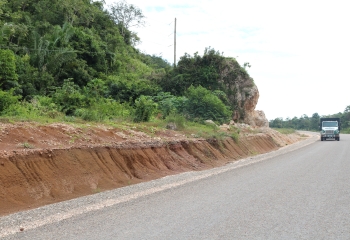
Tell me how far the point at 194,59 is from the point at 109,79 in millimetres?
10301

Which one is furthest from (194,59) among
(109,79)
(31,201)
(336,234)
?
(336,234)

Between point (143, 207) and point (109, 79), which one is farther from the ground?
point (109, 79)

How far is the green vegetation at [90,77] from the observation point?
2370 cm

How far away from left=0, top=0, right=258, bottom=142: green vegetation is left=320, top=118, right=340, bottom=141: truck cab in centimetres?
1457

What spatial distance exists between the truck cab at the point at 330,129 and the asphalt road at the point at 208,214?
37.7 meters

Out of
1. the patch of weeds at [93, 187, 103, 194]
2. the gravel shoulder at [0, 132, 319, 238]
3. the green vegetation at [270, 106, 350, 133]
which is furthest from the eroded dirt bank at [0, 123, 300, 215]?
the green vegetation at [270, 106, 350, 133]

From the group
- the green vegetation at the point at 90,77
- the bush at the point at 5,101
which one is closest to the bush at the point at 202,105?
the green vegetation at the point at 90,77

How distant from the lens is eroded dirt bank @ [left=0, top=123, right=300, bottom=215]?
1060 centimetres

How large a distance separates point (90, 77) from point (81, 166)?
919 inches

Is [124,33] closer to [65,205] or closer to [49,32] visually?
[49,32]

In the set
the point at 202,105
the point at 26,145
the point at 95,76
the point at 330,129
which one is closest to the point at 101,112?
the point at 26,145

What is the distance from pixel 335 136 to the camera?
47594mm

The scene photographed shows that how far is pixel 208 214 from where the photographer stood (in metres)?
8.10

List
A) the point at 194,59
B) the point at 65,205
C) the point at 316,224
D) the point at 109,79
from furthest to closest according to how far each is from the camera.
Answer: the point at 194,59 < the point at 109,79 < the point at 65,205 < the point at 316,224
